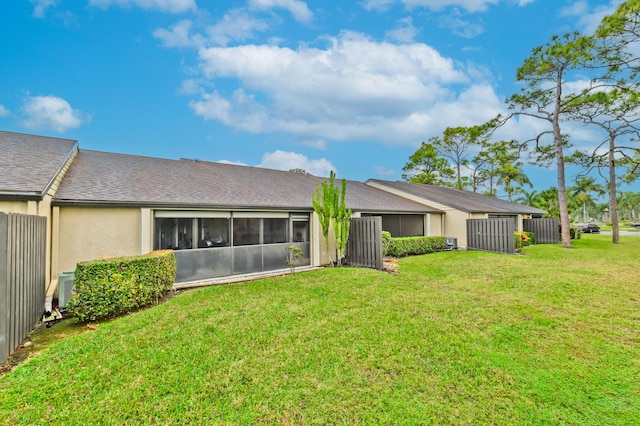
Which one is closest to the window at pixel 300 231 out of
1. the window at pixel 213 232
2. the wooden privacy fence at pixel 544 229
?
the window at pixel 213 232

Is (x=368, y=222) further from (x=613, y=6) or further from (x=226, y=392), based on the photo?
(x=613, y=6)

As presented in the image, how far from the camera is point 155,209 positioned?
8133mm

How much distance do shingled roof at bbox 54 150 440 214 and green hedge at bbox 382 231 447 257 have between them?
150cm

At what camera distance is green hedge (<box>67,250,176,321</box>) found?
539 cm

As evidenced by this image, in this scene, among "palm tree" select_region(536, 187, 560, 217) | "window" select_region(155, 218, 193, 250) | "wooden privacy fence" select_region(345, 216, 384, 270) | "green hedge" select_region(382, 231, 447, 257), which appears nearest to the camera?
"window" select_region(155, 218, 193, 250)

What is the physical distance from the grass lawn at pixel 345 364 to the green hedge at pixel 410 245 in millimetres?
6886

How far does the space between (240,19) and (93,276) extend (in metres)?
11.4

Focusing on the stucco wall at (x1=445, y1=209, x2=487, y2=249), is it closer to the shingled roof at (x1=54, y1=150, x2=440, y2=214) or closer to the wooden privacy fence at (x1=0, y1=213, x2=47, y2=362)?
the shingled roof at (x1=54, y1=150, x2=440, y2=214)

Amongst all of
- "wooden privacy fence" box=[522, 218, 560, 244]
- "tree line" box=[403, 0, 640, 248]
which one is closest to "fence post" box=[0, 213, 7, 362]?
"tree line" box=[403, 0, 640, 248]

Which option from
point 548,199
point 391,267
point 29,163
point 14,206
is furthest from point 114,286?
point 548,199

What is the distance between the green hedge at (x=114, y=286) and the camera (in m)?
5.39

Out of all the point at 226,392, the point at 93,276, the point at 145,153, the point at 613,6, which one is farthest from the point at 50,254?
the point at 613,6

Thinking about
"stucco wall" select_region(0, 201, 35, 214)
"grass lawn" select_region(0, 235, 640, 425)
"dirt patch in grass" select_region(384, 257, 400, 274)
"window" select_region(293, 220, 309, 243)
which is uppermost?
"stucco wall" select_region(0, 201, 35, 214)

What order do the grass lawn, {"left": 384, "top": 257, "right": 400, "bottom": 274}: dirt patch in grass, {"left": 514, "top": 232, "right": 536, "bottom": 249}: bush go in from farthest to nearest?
{"left": 514, "top": 232, "right": 536, "bottom": 249}: bush
{"left": 384, "top": 257, "right": 400, "bottom": 274}: dirt patch in grass
the grass lawn
